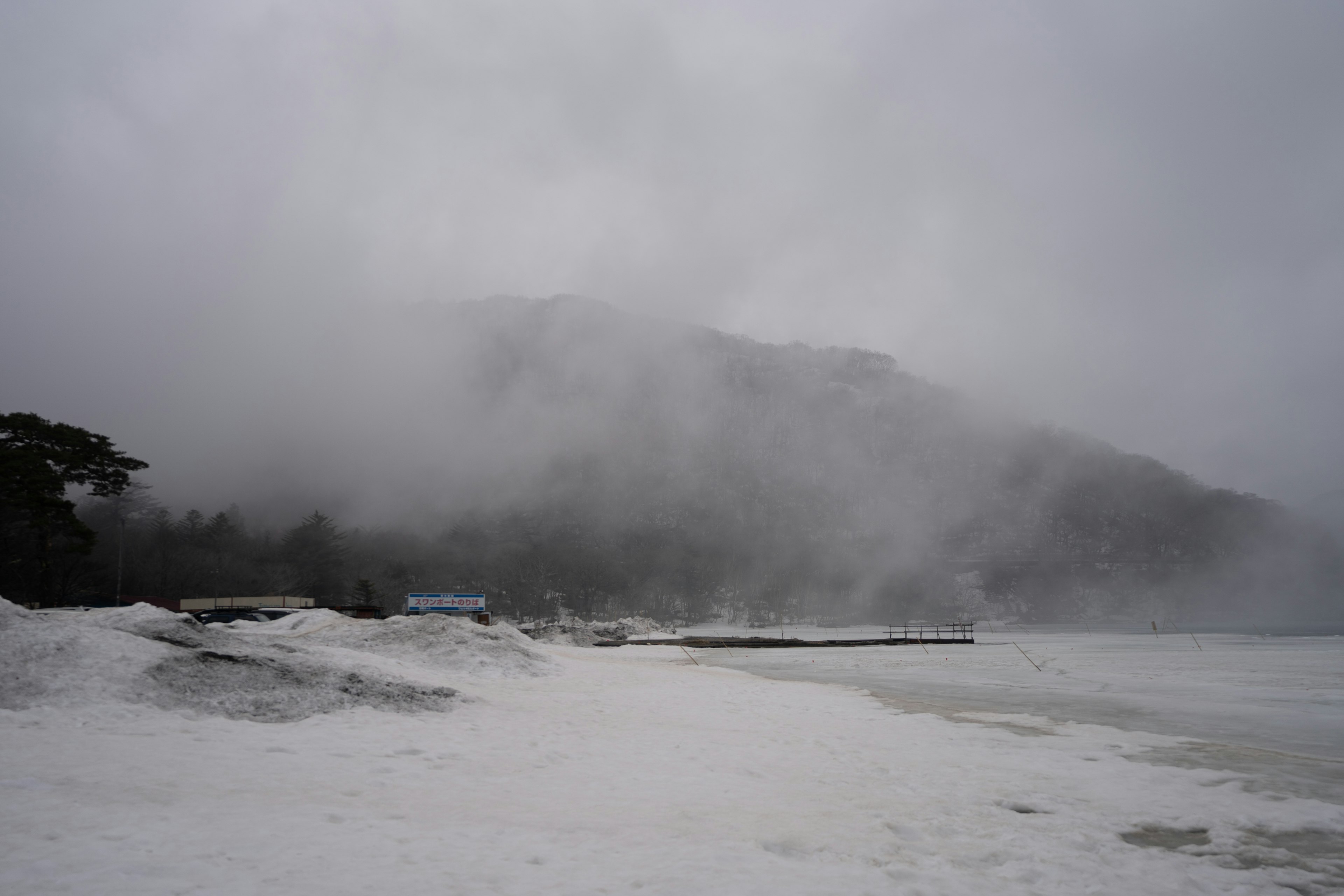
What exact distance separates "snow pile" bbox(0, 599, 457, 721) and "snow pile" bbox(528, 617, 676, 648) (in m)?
42.3

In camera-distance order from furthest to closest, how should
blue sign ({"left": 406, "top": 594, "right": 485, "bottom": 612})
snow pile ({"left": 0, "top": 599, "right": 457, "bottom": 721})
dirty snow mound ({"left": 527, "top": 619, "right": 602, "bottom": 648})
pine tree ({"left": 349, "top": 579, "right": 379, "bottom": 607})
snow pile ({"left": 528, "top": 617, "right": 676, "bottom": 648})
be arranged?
1. pine tree ({"left": 349, "top": 579, "right": 379, "bottom": 607})
2. snow pile ({"left": 528, "top": 617, "right": 676, "bottom": 648})
3. dirty snow mound ({"left": 527, "top": 619, "right": 602, "bottom": 648})
4. blue sign ({"left": 406, "top": 594, "right": 485, "bottom": 612})
5. snow pile ({"left": 0, "top": 599, "right": 457, "bottom": 721})

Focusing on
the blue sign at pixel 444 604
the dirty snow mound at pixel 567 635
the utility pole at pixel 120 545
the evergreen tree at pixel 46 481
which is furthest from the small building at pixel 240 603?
the blue sign at pixel 444 604

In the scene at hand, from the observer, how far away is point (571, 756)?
32.4 ft

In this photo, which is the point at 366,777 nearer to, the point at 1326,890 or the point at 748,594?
the point at 1326,890

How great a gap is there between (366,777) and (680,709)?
26.7 ft

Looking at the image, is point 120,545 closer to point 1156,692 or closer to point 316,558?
point 316,558

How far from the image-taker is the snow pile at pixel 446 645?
1862 centimetres

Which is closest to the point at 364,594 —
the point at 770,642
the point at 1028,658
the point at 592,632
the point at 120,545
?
the point at 120,545

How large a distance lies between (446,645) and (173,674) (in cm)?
919

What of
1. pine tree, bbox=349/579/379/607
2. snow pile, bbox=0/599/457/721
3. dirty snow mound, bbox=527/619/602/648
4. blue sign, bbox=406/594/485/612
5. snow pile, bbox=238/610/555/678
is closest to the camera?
snow pile, bbox=0/599/457/721

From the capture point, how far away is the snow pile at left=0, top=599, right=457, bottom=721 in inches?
394

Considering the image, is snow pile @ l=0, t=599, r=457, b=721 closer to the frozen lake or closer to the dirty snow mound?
the frozen lake

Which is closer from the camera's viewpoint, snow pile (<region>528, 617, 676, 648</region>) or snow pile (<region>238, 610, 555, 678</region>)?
snow pile (<region>238, 610, 555, 678</region>)

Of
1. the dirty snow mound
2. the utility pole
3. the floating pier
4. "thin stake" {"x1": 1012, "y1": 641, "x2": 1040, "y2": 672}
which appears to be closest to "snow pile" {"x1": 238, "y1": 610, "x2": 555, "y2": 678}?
"thin stake" {"x1": 1012, "y1": 641, "x2": 1040, "y2": 672}
